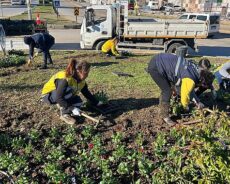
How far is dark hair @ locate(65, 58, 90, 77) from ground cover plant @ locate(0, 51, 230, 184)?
0.88 metres

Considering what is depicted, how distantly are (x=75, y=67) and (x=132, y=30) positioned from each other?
9586mm

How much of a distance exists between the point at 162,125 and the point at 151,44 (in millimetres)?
9207

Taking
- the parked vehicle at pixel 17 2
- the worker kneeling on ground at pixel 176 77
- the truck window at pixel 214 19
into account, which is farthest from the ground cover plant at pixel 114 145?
the parked vehicle at pixel 17 2

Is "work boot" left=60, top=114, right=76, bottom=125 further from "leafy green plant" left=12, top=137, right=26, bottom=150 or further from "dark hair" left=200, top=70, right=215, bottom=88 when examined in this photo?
"dark hair" left=200, top=70, right=215, bottom=88

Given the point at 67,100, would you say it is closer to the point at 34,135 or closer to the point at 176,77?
the point at 34,135

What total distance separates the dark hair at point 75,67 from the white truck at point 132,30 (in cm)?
924

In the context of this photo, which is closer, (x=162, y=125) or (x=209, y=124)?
(x=209, y=124)

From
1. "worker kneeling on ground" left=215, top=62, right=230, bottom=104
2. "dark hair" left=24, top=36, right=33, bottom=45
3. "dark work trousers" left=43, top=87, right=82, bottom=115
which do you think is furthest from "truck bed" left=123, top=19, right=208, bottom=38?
"dark work trousers" left=43, top=87, right=82, bottom=115

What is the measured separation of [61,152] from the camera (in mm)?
5070

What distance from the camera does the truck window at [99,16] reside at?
1475 centimetres

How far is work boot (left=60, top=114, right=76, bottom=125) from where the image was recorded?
5.99 meters

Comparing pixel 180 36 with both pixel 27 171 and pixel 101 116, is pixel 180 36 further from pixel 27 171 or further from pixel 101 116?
pixel 27 171

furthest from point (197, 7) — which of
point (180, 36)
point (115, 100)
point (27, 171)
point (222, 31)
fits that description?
point (27, 171)

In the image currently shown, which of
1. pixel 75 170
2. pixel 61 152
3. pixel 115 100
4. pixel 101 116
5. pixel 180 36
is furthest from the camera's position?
pixel 180 36
